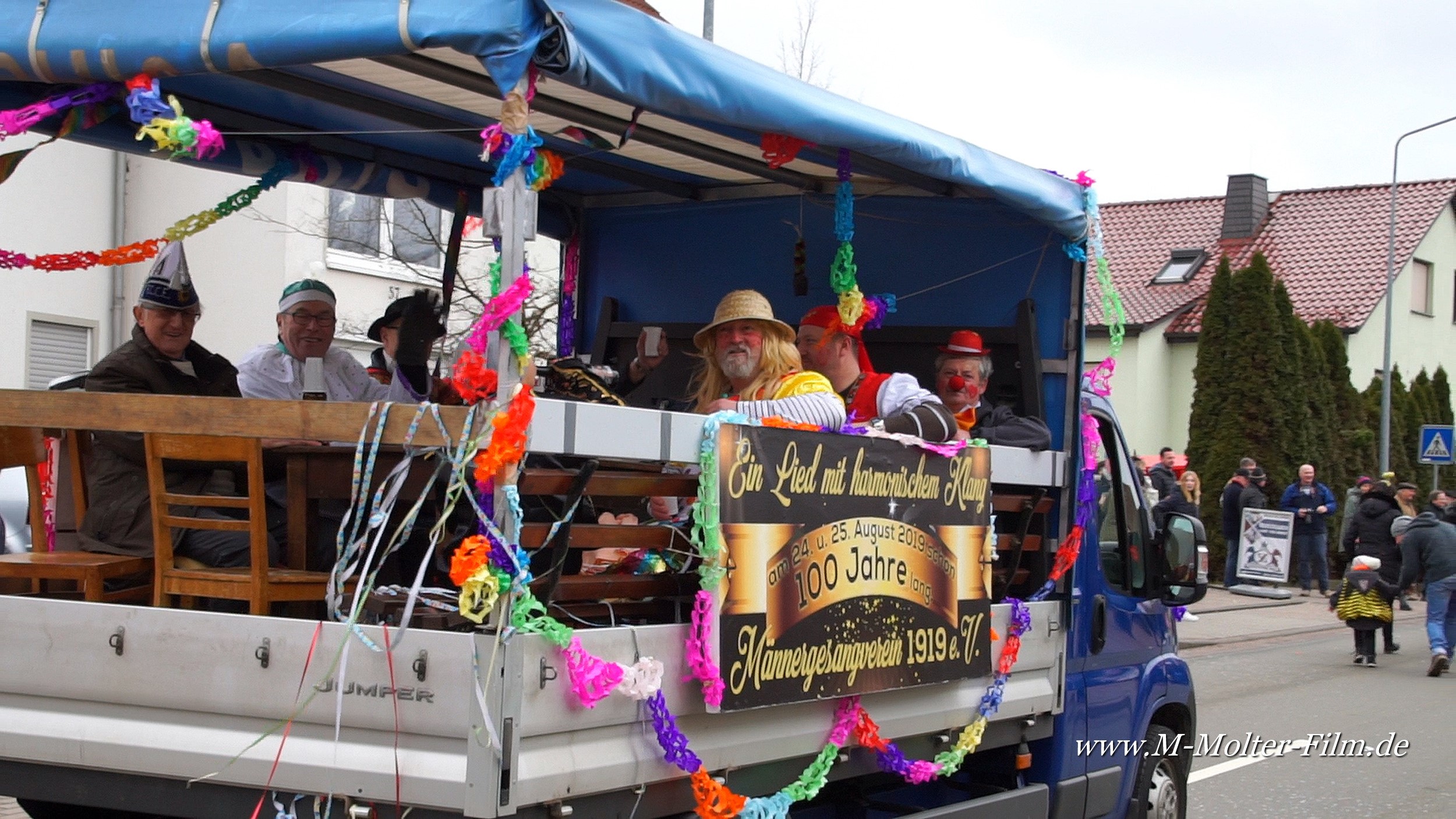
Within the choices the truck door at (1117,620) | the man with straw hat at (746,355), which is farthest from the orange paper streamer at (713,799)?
the truck door at (1117,620)

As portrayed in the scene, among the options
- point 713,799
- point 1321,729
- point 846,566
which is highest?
point 846,566

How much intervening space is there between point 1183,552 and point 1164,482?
499 inches

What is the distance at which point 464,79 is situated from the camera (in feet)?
15.0

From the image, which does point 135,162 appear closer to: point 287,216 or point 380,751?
point 287,216

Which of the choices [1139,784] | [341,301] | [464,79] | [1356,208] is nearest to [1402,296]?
[1356,208]

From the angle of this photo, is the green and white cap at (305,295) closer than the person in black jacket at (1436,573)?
Yes

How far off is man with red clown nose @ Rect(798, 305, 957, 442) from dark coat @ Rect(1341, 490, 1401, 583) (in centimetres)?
1229

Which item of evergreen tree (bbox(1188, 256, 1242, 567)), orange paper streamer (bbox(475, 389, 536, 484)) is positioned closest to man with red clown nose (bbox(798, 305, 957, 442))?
orange paper streamer (bbox(475, 389, 536, 484))

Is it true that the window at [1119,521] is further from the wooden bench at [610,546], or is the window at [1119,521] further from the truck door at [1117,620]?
the wooden bench at [610,546]

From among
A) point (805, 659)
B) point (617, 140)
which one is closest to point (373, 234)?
point (617, 140)

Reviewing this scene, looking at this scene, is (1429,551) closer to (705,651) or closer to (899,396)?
(899,396)

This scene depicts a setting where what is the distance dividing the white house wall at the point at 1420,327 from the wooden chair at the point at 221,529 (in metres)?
32.1

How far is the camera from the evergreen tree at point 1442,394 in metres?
35.4

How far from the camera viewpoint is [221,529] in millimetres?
4059
